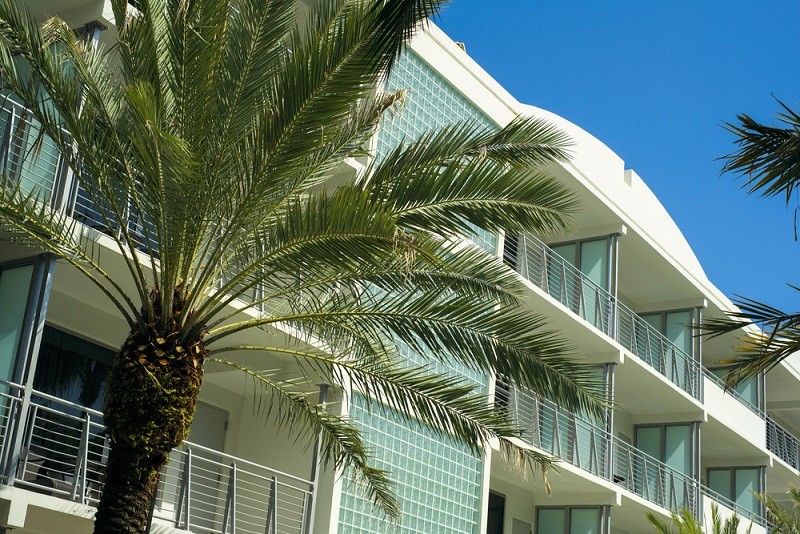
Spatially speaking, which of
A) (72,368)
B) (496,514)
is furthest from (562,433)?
(72,368)

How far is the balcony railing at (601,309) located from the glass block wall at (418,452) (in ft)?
9.70

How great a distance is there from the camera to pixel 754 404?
3569cm

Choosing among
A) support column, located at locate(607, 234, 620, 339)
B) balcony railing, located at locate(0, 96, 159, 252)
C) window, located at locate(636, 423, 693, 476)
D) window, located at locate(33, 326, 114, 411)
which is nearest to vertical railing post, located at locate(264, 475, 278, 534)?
window, located at locate(33, 326, 114, 411)

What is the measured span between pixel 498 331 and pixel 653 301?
20.0 meters

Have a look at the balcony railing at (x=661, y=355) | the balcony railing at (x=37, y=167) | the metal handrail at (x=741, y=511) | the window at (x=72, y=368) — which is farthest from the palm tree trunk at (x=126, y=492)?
the metal handrail at (x=741, y=511)

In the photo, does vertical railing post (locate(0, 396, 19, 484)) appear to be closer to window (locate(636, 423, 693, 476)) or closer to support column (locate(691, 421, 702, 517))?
window (locate(636, 423, 693, 476))

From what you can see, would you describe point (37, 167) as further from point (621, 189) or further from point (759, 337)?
point (621, 189)

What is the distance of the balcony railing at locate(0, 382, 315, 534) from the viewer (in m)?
12.8

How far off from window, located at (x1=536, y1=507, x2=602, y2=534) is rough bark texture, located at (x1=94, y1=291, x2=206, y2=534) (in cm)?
1512

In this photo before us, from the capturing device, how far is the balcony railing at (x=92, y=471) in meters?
12.8

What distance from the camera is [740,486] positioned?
1347 inches

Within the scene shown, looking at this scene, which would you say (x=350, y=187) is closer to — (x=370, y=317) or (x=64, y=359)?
(x=370, y=317)

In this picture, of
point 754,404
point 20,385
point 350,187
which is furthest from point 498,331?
point 754,404

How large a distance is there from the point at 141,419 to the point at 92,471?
2.56 meters
